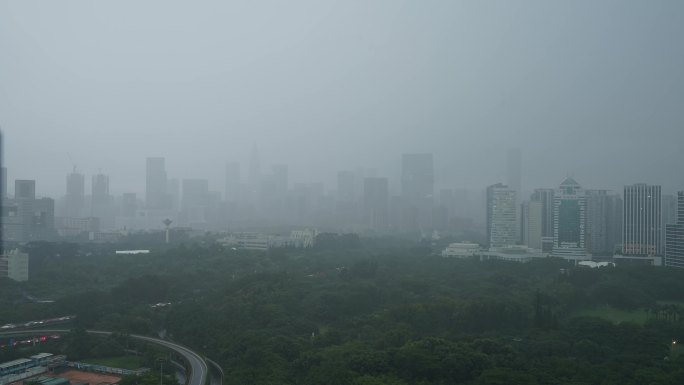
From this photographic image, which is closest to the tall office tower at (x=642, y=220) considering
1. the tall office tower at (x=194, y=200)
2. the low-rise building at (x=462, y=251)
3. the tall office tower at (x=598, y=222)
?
the tall office tower at (x=598, y=222)

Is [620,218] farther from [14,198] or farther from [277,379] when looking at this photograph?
[14,198]

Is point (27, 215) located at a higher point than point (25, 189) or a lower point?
lower

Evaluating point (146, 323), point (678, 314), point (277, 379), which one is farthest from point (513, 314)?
point (146, 323)

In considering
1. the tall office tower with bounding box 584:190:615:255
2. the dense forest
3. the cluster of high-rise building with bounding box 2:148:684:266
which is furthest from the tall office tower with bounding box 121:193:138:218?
the tall office tower with bounding box 584:190:615:255

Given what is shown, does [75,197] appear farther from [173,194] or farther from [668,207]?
[668,207]

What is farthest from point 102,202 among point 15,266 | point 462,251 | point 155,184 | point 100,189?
point 462,251

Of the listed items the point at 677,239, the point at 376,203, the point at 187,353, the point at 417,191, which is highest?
the point at 417,191
